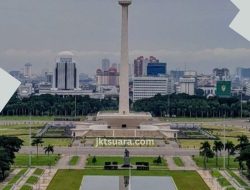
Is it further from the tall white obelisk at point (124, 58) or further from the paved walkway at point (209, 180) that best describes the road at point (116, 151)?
the tall white obelisk at point (124, 58)

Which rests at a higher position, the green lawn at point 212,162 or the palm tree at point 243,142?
the palm tree at point 243,142

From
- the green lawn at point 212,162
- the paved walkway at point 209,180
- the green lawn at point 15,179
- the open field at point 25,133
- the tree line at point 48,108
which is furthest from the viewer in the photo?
the tree line at point 48,108

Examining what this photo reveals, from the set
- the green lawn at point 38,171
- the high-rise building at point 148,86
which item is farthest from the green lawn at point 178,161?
the high-rise building at point 148,86

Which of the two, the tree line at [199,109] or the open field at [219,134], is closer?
the open field at [219,134]

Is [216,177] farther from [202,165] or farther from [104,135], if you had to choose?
[104,135]

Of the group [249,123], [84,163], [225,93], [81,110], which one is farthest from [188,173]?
[81,110]

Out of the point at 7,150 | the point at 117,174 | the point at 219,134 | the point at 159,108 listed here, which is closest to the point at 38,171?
the point at 7,150

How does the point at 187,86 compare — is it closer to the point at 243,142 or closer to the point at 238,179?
the point at 243,142
